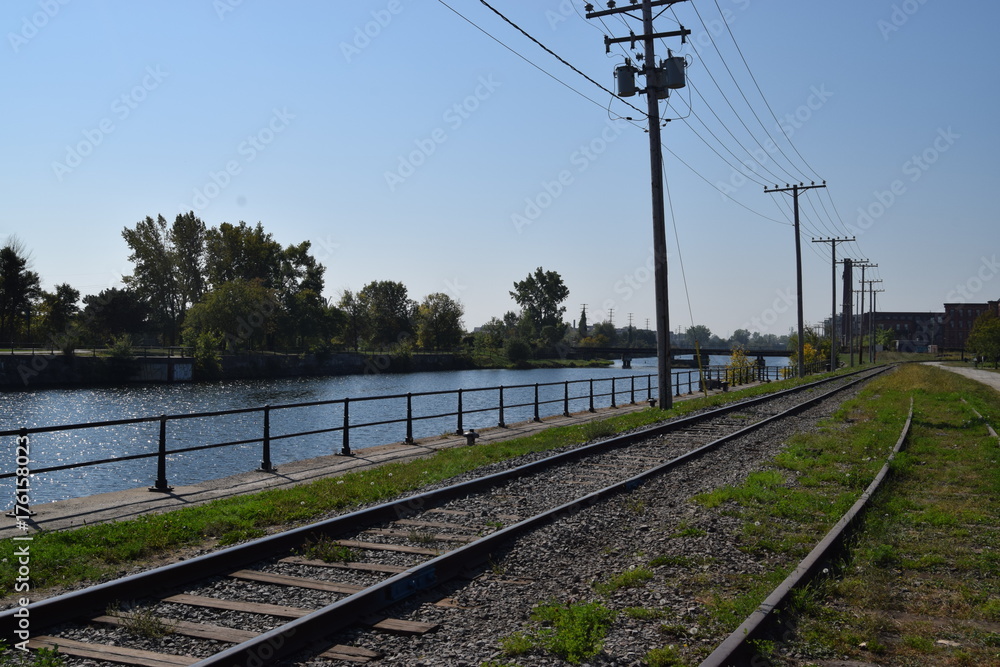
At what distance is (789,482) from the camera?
1098cm

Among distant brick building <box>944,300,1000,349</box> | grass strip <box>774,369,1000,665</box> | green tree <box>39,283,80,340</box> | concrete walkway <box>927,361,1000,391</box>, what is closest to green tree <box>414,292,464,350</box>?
green tree <box>39,283,80,340</box>

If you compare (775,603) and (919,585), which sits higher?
(775,603)

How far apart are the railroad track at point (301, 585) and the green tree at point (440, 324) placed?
113523 millimetres

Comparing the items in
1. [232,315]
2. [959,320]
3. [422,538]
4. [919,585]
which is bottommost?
[919,585]

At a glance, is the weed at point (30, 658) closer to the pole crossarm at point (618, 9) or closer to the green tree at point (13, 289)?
the pole crossarm at point (618, 9)

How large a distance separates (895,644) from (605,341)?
176934 mm

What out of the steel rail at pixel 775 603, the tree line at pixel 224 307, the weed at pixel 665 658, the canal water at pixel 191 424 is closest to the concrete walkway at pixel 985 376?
the canal water at pixel 191 424

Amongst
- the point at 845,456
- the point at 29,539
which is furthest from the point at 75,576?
the point at 845,456

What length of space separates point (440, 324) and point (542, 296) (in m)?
54.4

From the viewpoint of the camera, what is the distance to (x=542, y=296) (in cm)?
17375

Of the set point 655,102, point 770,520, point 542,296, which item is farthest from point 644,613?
point 542,296

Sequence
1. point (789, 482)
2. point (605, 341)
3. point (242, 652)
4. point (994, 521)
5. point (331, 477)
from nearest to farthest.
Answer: point (242, 652) < point (994, 521) < point (789, 482) < point (331, 477) < point (605, 341)

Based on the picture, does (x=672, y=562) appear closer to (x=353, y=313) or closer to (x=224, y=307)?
(x=224, y=307)

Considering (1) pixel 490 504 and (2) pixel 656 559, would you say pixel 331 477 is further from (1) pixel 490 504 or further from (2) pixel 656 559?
(2) pixel 656 559
